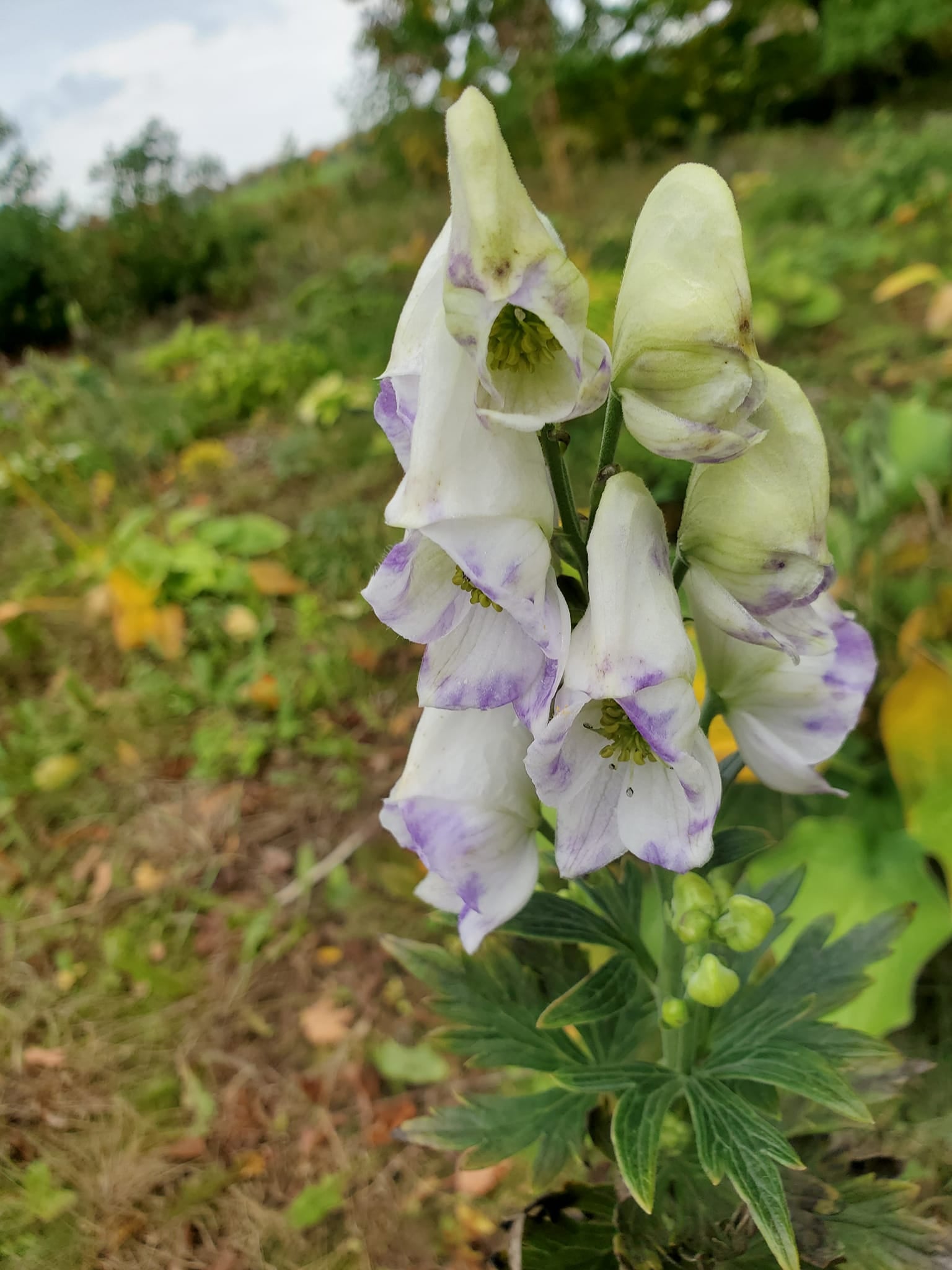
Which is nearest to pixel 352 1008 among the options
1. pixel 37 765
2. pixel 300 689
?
pixel 300 689

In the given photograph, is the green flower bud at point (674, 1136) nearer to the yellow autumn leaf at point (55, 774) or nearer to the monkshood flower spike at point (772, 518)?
the monkshood flower spike at point (772, 518)

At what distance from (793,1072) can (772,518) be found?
51 centimetres

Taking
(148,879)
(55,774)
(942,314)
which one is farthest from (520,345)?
(942,314)

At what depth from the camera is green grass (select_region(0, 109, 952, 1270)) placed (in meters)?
1.58

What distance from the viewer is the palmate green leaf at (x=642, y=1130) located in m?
0.72

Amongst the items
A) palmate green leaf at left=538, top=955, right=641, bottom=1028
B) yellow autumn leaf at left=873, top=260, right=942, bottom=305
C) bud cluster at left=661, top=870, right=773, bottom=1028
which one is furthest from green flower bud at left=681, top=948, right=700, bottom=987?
yellow autumn leaf at left=873, top=260, right=942, bottom=305

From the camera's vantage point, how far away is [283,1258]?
1.48 metres

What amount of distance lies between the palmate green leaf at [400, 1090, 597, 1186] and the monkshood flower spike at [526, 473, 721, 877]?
440 millimetres

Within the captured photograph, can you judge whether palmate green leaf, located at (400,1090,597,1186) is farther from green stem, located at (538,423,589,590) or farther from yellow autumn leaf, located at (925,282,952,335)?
yellow autumn leaf, located at (925,282,952,335)

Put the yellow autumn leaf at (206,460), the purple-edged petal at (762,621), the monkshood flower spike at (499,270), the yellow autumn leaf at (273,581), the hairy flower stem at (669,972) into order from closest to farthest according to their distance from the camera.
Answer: the monkshood flower spike at (499,270) → the purple-edged petal at (762,621) → the hairy flower stem at (669,972) → the yellow autumn leaf at (273,581) → the yellow autumn leaf at (206,460)

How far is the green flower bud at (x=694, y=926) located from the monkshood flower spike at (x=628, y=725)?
0.30ft

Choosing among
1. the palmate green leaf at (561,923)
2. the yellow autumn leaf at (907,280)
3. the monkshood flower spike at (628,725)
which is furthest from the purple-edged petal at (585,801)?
the yellow autumn leaf at (907,280)

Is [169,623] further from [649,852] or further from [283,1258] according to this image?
[649,852]

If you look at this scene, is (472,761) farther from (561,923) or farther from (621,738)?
(561,923)
